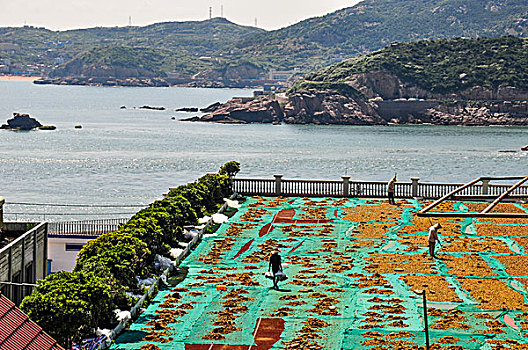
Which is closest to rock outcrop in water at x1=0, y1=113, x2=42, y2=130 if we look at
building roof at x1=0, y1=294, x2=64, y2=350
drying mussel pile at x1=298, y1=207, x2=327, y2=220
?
drying mussel pile at x1=298, y1=207, x2=327, y2=220

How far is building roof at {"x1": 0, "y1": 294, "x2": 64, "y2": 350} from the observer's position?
46.4 feet

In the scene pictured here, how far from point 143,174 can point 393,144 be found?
56.7 meters

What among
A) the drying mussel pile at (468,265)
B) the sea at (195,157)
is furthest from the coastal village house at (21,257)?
the sea at (195,157)

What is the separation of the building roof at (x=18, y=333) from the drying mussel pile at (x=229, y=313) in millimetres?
7314

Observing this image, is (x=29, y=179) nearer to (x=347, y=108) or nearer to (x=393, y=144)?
(x=393, y=144)

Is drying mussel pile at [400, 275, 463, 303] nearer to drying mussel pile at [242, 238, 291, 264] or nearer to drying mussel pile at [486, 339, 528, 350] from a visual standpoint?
A: drying mussel pile at [486, 339, 528, 350]

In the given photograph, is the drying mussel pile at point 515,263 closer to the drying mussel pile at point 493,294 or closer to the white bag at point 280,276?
the drying mussel pile at point 493,294

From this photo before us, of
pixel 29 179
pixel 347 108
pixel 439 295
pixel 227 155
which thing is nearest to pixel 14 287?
pixel 439 295

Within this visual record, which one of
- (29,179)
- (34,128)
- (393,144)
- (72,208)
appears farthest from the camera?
(34,128)

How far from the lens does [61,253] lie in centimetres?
3603

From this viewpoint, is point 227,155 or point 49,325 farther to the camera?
point 227,155

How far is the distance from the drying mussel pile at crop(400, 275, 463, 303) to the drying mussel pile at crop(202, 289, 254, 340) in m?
5.37

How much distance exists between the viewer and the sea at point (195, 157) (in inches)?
3145

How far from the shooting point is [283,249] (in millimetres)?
32281
